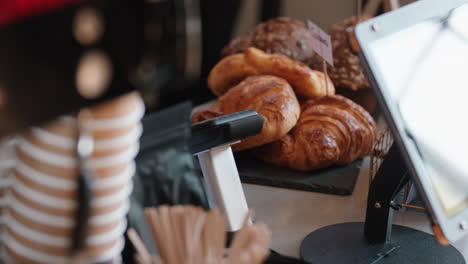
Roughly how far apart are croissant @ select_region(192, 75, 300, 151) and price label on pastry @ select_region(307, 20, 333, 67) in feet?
0.50

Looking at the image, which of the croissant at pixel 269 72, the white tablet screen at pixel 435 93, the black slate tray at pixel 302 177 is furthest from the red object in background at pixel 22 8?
the croissant at pixel 269 72

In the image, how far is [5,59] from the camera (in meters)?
0.32

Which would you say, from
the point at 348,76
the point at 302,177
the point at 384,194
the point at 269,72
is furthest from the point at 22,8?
the point at 348,76

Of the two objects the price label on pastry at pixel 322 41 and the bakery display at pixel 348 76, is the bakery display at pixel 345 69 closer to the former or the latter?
the bakery display at pixel 348 76

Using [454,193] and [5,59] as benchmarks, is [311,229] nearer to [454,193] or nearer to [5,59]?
[454,193]

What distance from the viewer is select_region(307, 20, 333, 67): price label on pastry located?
1.41 meters

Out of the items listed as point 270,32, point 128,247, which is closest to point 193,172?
Result: point 128,247

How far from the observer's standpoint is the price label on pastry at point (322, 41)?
1409 millimetres

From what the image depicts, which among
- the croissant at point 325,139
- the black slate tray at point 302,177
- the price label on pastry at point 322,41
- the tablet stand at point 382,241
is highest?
the price label on pastry at point 322,41

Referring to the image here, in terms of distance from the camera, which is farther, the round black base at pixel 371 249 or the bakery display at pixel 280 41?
the bakery display at pixel 280 41

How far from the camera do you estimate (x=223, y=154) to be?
3.09 feet

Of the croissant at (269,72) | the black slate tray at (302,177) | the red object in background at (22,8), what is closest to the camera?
the red object in background at (22,8)

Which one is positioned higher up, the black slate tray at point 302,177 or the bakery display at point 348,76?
the bakery display at point 348,76

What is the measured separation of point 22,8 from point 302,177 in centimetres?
115
